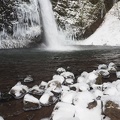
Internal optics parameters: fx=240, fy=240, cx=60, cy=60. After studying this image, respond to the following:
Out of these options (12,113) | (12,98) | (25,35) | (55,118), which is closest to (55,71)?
(12,98)

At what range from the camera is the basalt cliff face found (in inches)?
815

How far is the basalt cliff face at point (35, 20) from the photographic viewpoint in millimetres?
20703

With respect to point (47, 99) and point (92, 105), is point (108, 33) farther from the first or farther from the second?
point (92, 105)

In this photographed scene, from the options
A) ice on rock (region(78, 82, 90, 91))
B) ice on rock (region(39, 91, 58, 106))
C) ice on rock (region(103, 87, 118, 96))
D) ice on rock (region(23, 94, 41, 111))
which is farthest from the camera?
ice on rock (region(78, 82, 90, 91))

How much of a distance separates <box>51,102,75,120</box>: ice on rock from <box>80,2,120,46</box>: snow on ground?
665 inches

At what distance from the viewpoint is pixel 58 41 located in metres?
22.6

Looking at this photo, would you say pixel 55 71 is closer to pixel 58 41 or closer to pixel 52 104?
pixel 52 104

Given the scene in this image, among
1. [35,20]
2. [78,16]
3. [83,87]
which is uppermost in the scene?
[78,16]

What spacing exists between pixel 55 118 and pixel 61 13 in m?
19.8

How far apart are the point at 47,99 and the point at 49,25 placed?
16801 millimetres

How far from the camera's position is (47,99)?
657cm

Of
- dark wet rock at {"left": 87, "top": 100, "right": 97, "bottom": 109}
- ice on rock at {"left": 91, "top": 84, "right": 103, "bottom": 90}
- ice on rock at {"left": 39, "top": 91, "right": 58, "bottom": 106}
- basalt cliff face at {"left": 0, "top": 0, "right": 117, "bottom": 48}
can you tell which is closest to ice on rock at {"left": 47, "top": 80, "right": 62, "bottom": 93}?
ice on rock at {"left": 39, "top": 91, "right": 58, "bottom": 106}

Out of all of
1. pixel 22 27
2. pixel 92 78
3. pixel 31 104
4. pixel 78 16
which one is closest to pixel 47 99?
pixel 31 104

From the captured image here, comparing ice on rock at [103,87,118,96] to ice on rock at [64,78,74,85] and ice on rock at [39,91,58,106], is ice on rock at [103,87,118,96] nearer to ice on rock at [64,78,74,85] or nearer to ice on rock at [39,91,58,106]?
ice on rock at [39,91,58,106]
